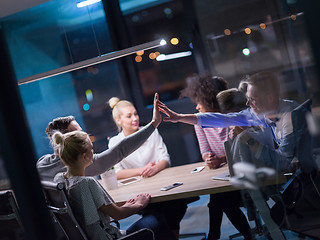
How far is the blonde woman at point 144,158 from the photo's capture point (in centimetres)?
304

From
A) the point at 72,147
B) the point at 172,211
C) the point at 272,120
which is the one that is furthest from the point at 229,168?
the point at 172,211

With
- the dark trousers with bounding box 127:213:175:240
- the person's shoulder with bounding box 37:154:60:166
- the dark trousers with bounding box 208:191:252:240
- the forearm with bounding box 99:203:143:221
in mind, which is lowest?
the dark trousers with bounding box 208:191:252:240

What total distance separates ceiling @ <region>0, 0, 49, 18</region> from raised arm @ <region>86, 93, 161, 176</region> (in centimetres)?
221

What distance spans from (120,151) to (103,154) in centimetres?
14

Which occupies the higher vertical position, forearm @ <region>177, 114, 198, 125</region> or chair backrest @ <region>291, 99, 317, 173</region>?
forearm @ <region>177, 114, 198, 125</region>

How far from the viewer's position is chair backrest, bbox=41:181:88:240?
2.01 meters

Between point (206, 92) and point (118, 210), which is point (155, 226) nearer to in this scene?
point (118, 210)

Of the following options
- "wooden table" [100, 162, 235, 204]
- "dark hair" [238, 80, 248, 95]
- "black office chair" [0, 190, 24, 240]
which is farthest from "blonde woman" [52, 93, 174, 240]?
"dark hair" [238, 80, 248, 95]

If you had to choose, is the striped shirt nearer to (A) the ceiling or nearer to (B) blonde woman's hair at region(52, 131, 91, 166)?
(B) blonde woman's hair at region(52, 131, 91, 166)

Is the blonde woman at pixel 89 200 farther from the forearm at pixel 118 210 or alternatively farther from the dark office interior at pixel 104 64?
the dark office interior at pixel 104 64

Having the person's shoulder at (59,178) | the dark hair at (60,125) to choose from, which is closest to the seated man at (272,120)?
the person's shoulder at (59,178)

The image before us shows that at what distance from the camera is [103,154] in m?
2.76

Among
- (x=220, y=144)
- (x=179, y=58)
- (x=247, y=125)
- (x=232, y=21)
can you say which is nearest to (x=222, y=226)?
(x=220, y=144)

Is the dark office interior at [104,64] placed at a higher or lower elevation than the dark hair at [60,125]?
higher
